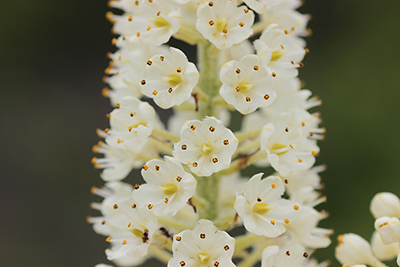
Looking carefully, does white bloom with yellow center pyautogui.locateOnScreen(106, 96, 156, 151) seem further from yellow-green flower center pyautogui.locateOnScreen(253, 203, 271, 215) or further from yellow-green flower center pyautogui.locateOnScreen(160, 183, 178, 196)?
yellow-green flower center pyautogui.locateOnScreen(253, 203, 271, 215)

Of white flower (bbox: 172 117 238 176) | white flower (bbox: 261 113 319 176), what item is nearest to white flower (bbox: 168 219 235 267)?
white flower (bbox: 172 117 238 176)

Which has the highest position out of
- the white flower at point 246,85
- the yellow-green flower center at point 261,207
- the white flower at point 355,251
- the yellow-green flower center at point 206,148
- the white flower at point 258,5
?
the white flower at point 258,5

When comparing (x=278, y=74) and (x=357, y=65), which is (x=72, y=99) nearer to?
(x=357, y=65)

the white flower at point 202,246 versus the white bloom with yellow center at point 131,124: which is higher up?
the white bloom with yellow center at point 131,124

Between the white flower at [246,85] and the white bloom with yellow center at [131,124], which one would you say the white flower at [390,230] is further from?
the white bloom with yellow center at [131,124]

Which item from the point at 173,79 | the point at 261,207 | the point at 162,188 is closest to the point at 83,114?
the point at 173,79

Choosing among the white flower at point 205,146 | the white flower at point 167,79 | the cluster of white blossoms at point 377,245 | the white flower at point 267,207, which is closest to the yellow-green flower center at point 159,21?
the white flower at point 167,79
